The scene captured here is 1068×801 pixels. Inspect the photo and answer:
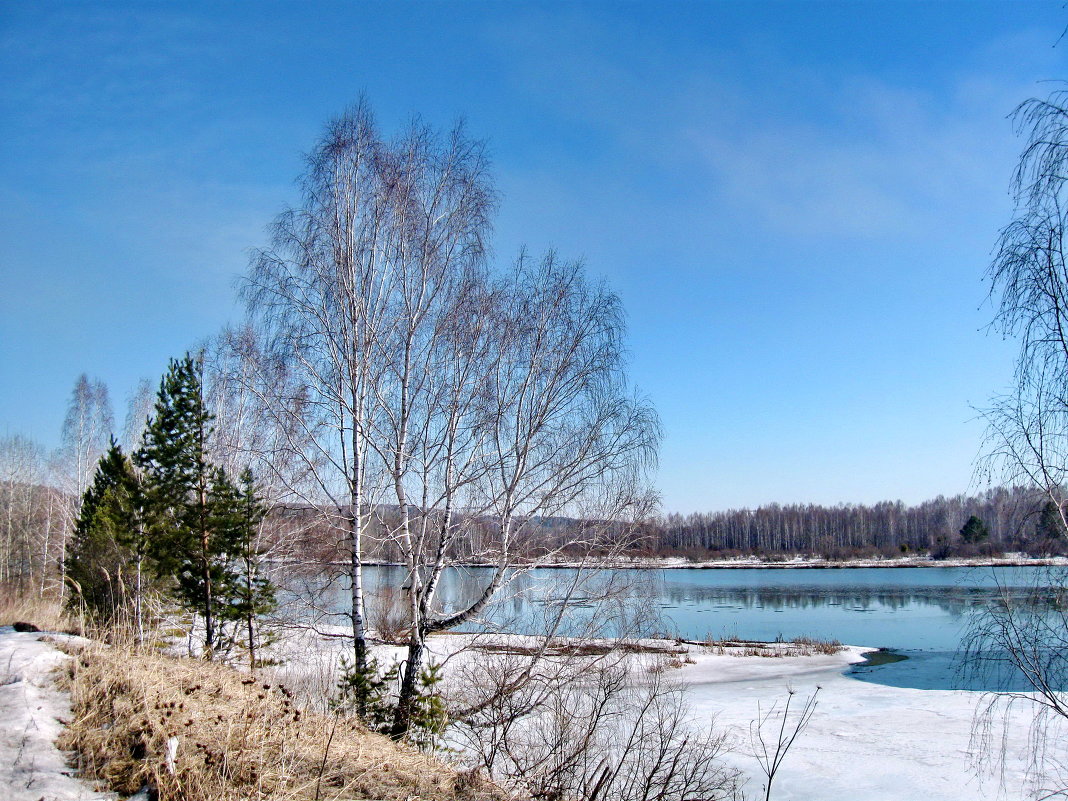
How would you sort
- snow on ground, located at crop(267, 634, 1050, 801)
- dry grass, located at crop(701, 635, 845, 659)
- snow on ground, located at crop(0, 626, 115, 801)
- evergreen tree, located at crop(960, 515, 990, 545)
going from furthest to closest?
evergreen tree, located at crop(960, 515, 990, 545) → dry grass, located at crop(701, 635, 845, 659) → snow on ground, located at crop(267, 634, 1050, 801) → snow on ground, located at crop(0, 626, 115, 801)

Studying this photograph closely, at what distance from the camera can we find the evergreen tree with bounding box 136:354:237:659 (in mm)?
13586

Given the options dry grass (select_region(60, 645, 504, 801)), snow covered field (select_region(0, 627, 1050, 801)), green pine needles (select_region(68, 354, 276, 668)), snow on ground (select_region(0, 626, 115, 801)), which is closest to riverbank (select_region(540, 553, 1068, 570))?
snow covered field (select_region(0, 627, 1050, 801))

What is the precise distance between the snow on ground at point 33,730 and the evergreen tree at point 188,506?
842 cm

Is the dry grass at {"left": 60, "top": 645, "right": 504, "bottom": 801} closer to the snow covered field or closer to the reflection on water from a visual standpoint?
the snow covered field

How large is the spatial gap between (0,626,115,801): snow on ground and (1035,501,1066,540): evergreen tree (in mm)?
7675

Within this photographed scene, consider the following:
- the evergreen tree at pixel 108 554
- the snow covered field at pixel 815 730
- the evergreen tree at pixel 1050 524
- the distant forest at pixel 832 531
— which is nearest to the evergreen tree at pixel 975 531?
the distant forest at pixel 832 531

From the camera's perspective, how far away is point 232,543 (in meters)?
14.0

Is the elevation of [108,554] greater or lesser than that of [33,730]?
greater

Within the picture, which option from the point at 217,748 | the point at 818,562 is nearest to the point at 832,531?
the point at 818,562

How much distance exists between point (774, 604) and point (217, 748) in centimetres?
3895

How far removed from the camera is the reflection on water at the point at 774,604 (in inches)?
439

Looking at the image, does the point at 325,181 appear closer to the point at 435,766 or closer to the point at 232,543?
the point at 232,543

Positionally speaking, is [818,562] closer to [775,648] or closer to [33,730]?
[775,648]

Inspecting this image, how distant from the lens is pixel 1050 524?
6.54 m
